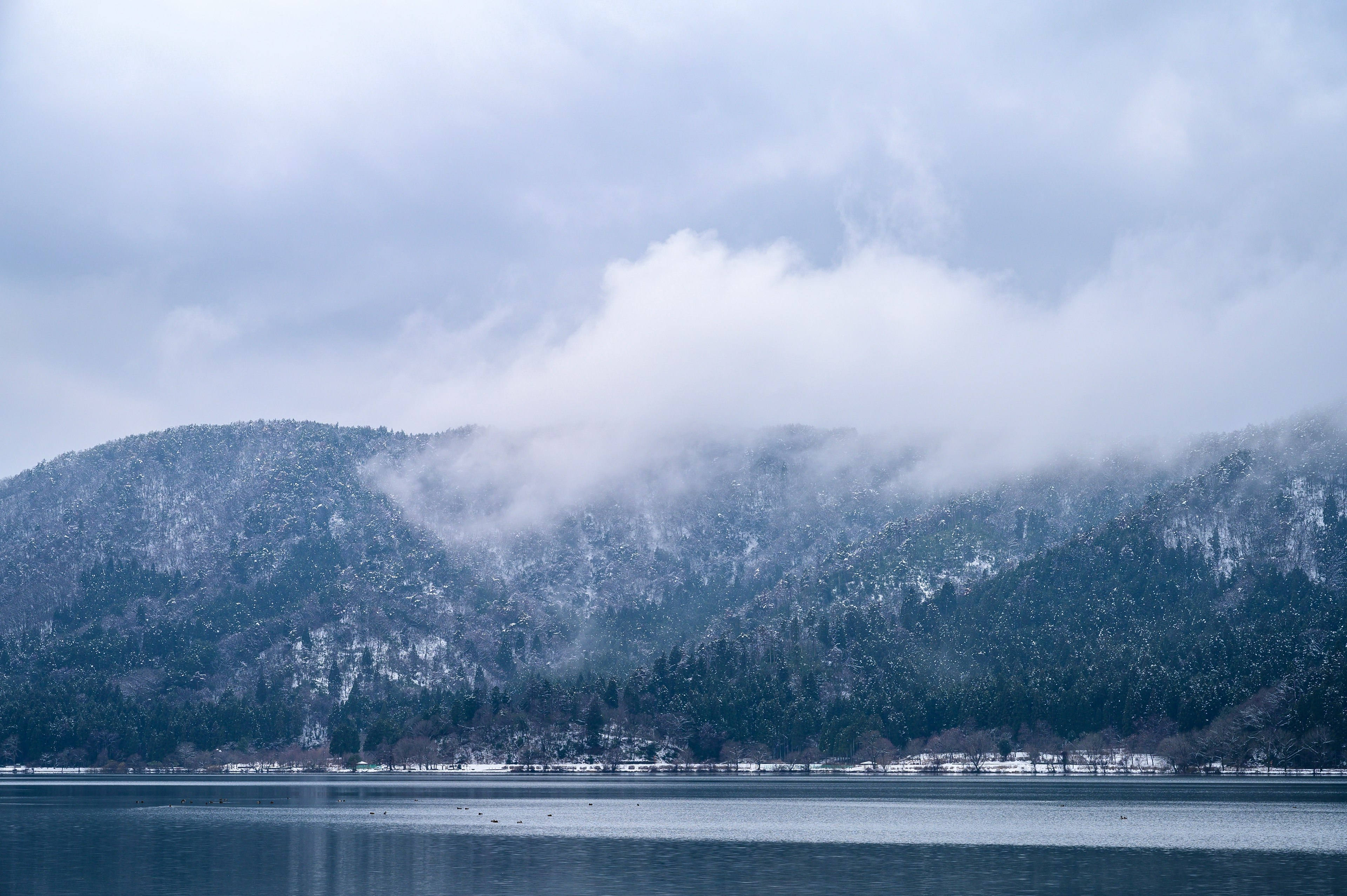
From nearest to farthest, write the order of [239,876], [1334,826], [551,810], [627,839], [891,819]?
[239,876] → [627,839] → [1334,826] → [891,819] → [551,810]

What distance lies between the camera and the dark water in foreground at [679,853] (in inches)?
3629

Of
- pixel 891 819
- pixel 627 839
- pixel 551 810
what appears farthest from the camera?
pixel 551 810

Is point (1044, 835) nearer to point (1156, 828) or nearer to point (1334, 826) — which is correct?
point (1156, 828)

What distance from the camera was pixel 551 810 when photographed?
19625cm

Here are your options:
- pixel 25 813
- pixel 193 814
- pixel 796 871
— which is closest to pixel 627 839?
pixel 796 871

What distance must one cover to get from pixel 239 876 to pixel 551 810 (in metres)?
103

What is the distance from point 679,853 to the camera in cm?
11962

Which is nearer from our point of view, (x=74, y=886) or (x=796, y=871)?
(x=74, y=886)

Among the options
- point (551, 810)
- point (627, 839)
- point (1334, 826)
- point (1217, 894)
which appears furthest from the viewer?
point (551, 810)

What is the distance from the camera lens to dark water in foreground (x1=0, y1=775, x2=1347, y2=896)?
92.2 metres

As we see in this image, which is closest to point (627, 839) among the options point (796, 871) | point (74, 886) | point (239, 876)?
point (796, 871)

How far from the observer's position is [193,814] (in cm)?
18100

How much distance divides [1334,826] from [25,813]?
547ft

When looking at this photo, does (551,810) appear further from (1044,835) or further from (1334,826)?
(1334,826)
